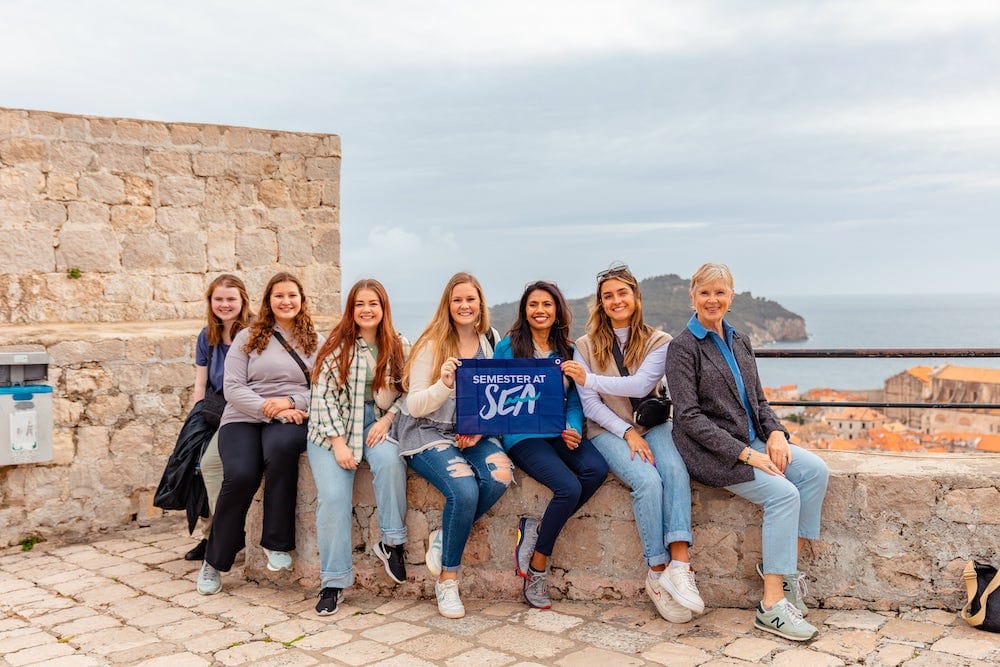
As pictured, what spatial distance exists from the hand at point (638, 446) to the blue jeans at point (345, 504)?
1.07 m

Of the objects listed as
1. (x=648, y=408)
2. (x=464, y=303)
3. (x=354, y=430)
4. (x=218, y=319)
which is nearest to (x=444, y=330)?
(x=464, y=303)

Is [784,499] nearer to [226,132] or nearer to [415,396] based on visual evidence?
[415,396]

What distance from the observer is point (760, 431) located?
12.8ft

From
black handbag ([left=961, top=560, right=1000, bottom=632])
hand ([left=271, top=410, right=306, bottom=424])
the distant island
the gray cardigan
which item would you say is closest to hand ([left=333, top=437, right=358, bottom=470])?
hand ([left=271, top=410, right=306, bottom=424])

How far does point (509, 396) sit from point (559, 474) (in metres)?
0.42

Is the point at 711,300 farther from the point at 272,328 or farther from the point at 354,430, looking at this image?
the point at 272,328

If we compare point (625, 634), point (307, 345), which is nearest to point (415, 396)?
point (307, 345)

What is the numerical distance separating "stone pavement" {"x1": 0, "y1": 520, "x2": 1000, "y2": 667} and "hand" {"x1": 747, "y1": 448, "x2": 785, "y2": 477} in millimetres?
676

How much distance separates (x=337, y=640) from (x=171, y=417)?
2.83 meters

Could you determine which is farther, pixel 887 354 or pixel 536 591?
pixel 887 354

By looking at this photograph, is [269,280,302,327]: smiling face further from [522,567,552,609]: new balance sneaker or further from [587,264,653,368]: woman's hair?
[522,567,552,609]: new balance sneaker

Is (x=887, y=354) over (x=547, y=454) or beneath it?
over

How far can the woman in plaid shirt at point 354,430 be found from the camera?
4062 mm

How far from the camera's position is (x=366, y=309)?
4223 millimetres
